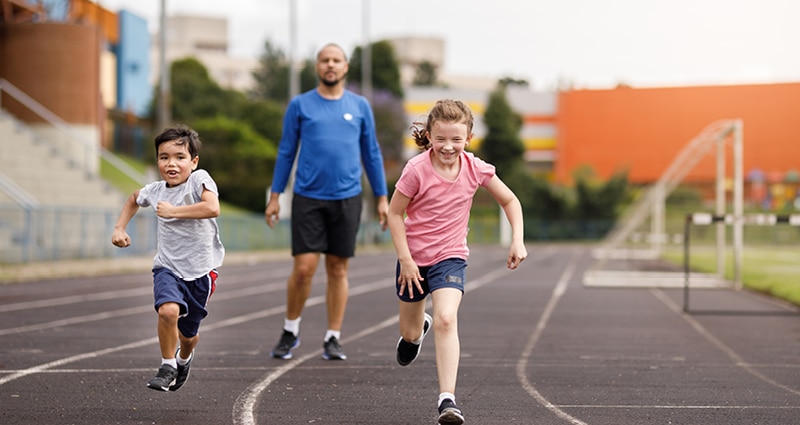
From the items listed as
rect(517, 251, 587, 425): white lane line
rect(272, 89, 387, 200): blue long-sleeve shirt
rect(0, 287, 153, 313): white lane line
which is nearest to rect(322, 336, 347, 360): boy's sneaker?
rect(272, 89, 387, 200): blue long-sleeve shirt

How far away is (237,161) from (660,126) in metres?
25.3

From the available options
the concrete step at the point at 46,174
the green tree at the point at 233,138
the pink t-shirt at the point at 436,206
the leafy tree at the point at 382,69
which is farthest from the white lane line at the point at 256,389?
the leafy tree at the point at 382,69

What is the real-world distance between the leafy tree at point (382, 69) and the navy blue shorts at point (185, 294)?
78962 mm

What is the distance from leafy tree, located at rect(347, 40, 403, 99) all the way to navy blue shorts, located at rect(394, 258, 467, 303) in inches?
3123

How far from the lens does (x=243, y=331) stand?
10.8 metres

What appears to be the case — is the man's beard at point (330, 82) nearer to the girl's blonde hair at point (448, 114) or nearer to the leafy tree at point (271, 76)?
the girl's blonde hair at point (448, 114)

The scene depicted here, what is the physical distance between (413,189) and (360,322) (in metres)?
5.94

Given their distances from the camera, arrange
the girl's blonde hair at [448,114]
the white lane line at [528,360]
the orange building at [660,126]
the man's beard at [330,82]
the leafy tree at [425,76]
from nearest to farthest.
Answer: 1. the girl's blonde hair at [448,114]
2. the white lane line at [528,360]
3. the man's beard at [330,82]
4. the orange building at [660,126]
5. the leafy tree at [425,76]

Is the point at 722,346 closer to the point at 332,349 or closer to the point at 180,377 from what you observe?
the point at 332,349

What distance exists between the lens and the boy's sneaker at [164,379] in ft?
20.3

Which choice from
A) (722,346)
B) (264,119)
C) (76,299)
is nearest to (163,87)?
(76,299)

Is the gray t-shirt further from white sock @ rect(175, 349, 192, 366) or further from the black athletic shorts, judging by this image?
the black athletic shorts

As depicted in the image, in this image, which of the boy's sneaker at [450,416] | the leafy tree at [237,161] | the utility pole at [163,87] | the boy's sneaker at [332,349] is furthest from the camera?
the leafy tree at [237,161]

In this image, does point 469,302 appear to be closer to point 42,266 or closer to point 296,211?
point 296,211
